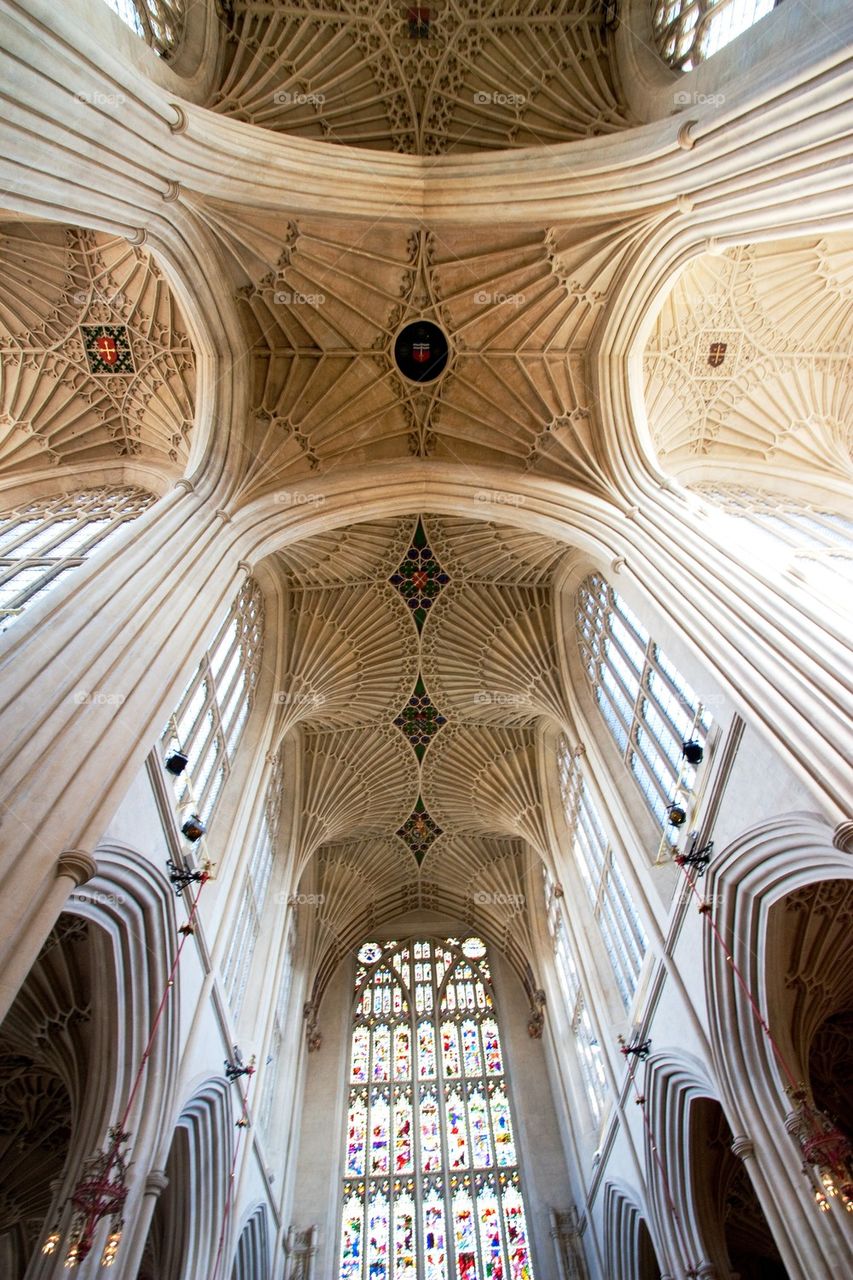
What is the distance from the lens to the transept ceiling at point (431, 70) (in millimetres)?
12969

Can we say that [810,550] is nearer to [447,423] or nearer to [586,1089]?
[447,423]

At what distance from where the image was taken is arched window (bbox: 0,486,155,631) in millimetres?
11289

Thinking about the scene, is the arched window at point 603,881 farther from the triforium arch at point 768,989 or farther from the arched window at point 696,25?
the arched window at point 696,25

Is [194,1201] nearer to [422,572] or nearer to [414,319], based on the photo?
[422,572]

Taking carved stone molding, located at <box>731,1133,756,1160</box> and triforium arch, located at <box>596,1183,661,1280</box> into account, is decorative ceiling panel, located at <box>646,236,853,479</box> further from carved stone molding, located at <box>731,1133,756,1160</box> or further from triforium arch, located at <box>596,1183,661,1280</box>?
triforium arch, located at <box>596,1183,661,1280</box>

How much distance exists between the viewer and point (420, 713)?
1834 centimetres

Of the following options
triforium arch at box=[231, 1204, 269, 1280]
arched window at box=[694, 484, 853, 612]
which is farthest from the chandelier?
triforium arch at box=[231, 1204, 269, 1280]

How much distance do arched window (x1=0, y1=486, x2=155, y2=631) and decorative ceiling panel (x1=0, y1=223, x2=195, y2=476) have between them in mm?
1023

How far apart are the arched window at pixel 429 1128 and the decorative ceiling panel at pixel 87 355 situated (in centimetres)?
1447

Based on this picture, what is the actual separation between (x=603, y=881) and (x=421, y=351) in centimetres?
1031

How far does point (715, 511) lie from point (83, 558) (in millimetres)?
10439

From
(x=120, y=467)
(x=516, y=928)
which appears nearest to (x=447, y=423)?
(x=120, y=467)

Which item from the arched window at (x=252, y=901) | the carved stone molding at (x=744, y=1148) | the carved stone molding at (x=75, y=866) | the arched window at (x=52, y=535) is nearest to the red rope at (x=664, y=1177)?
the carved stone molding at (x=744, y=1148)

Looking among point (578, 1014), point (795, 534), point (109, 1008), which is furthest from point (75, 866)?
point (578, 1014)
